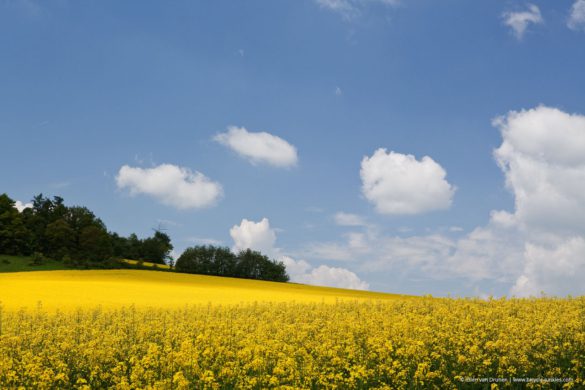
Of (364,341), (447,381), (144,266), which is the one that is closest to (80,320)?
(364,341)

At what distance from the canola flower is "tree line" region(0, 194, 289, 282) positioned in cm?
5230

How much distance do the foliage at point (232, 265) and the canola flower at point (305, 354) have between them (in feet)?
171

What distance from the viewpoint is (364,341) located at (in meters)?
12.1

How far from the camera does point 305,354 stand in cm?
979

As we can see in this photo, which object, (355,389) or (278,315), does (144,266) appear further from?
(355,389)

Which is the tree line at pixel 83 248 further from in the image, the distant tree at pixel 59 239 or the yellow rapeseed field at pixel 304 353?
the yellow rapeseed field at pixel 304 353

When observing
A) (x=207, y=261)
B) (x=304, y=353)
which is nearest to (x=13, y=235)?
(x=207, y=261)

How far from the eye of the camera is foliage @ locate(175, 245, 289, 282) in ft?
223

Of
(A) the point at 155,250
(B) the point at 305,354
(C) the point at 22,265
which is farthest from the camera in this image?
(A) the point at 155,250

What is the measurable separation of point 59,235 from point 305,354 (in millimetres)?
67608

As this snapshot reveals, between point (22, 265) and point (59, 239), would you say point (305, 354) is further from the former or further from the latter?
point (59, 239)

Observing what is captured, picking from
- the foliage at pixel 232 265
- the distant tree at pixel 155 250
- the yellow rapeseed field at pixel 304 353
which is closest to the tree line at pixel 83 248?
the foliage at pixel 232 265

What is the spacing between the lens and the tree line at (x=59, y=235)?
69.2 metres

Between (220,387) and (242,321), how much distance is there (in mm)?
6649
